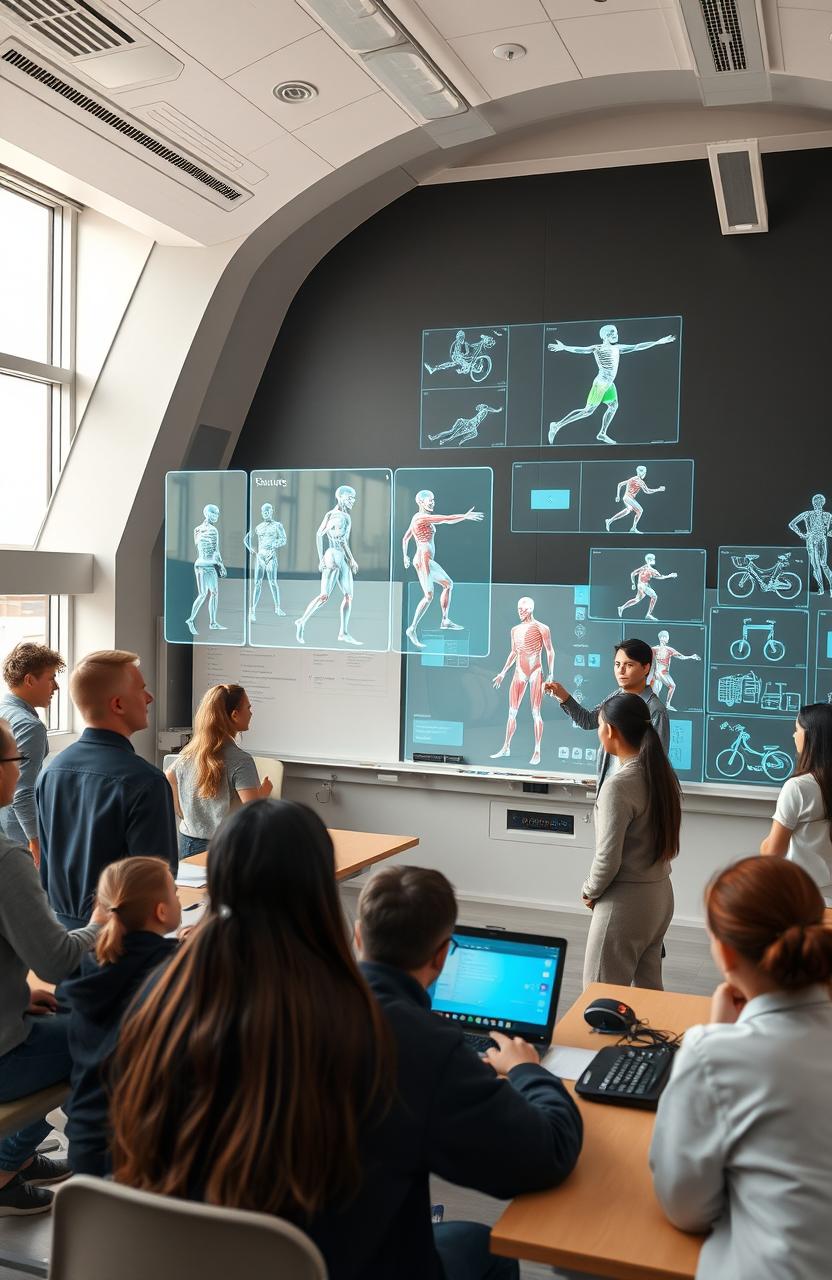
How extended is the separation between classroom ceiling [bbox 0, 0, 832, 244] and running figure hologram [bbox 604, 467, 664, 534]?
1.80 metres

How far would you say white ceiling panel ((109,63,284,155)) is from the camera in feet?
15.5

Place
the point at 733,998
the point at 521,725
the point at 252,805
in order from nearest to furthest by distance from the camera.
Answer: the point at 252,805
the point at 733,998
the point at 521,725

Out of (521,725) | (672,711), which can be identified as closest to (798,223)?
(672,711)

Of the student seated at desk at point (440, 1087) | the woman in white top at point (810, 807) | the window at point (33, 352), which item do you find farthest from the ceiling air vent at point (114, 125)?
the student seated at desk at point (440, 1087)

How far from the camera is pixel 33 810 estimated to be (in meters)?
4.47

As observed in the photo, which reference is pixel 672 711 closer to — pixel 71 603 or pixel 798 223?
pixel 798 223

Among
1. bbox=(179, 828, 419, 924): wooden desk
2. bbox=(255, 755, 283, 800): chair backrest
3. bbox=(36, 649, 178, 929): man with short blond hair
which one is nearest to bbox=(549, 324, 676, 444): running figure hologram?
bbox=(255, 755, 283, 800): chair backrest

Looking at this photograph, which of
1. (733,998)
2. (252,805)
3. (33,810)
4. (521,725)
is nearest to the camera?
(252,805)

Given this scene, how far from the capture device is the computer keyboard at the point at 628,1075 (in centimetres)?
218

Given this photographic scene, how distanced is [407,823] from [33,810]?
2.61 m

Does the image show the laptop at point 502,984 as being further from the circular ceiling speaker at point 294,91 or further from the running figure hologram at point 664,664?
the circular ceiling speaker at point 294,91

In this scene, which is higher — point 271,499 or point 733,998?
point 271,499

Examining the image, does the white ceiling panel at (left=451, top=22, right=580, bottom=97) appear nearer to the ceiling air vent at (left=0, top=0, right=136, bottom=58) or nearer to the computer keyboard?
the ceiling air vent at (left=0, top=0, right=136, bottom=58)

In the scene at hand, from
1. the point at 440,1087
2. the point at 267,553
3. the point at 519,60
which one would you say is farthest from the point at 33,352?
the point at 440,1087
